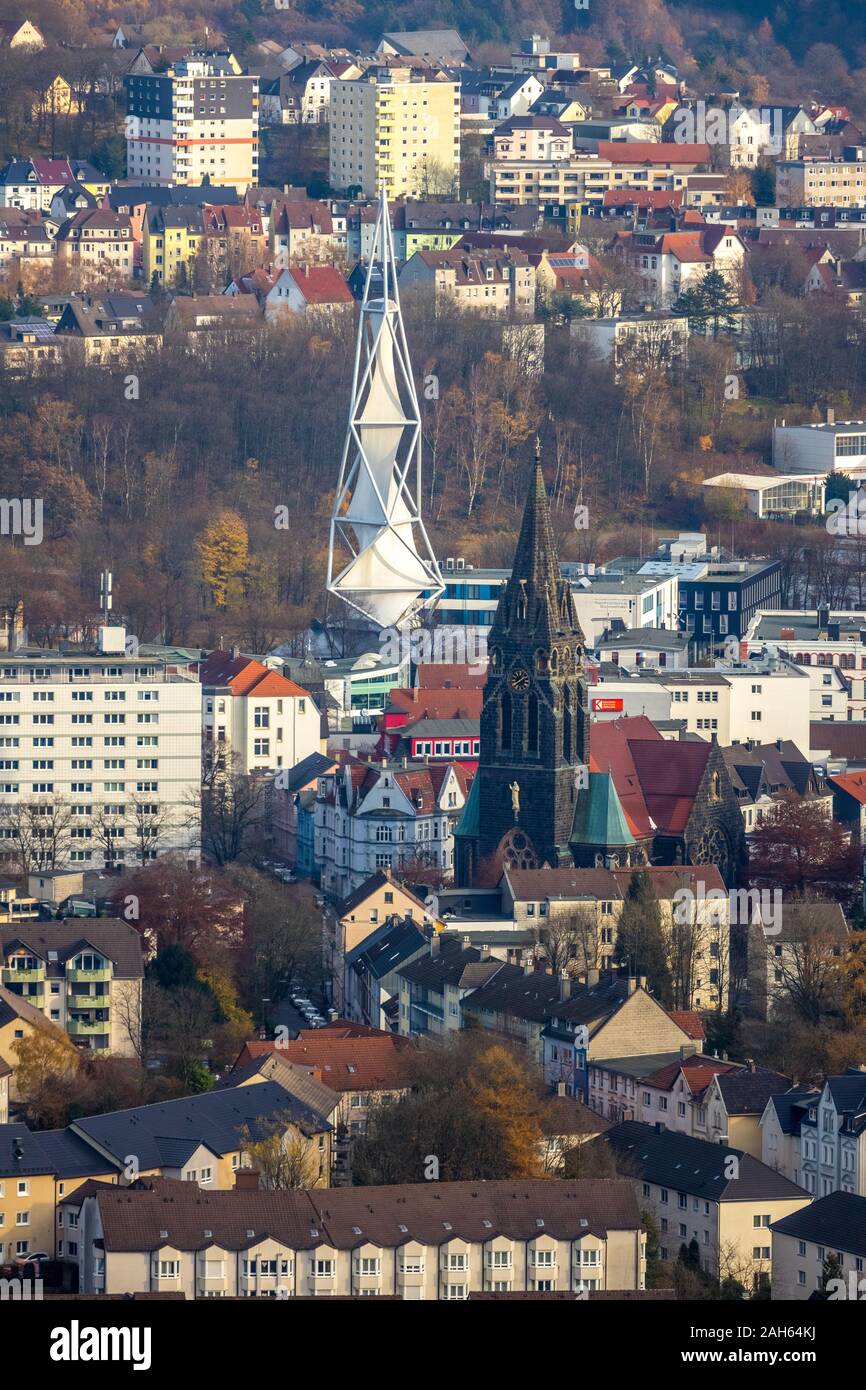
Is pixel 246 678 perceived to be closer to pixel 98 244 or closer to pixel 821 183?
pixel 98 244

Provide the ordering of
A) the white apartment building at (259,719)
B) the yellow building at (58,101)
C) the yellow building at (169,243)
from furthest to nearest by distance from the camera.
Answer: the yellow building at (58,101) → the yellow building at (169,243) → the white apartment building at (259,719)

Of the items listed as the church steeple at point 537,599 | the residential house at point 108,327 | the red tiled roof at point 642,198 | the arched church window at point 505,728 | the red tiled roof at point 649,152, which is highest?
the red tiled roof at point 649,152

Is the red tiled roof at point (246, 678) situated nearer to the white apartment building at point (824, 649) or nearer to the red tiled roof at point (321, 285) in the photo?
the white apartment building at point (824, 649)


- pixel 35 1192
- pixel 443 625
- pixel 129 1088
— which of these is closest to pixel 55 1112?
pixel 129 1088

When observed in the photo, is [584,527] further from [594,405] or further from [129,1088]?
[129,1088]

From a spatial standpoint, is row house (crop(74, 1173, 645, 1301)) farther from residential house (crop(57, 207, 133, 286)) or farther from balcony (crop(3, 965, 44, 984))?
residential house (crop(57, 207, 133, 286))

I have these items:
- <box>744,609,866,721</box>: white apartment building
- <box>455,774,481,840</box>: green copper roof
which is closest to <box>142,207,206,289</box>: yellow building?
<box>744,609,866,721</box>: white apartment building

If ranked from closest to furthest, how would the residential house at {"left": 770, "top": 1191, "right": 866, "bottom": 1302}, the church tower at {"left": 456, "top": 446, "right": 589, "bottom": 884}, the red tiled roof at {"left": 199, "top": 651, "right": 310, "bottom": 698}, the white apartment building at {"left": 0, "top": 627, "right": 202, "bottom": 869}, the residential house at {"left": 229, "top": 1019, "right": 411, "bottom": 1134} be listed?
1. the residential house at {"left": 770, "top": 1191, "right": 866, "bottom": 1302}
2. the residential house at {"left": 229, "top": 1019, "right": 411, "bottom": 1134}
3. the church tower at {"left": 456, "top": 446, "right": 589, "bottom": 884}
4. the white apartment building at {"left": 0, "top": 627, "right": 202, "bottom": 869}
5. the red tiled roof at {"left": 199, "top": 651, "right": 310, "bottom": 698}

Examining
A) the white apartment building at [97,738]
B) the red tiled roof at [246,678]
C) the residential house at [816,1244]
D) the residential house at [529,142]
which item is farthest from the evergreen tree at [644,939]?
the residential house at [529,142]
